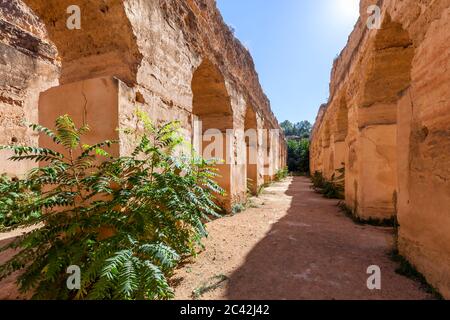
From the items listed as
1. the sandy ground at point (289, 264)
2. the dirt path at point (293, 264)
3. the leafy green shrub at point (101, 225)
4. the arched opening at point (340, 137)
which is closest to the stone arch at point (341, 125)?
the arched opening at point (340, 137)

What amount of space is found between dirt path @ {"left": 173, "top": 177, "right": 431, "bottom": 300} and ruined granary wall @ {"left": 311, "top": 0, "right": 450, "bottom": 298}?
0.54 meters

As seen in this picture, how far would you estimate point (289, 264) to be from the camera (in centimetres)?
294

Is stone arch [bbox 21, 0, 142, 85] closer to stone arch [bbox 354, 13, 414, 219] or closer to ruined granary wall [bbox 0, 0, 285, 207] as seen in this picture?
ruined granary wall [bbox 0, 0, 285, 207]

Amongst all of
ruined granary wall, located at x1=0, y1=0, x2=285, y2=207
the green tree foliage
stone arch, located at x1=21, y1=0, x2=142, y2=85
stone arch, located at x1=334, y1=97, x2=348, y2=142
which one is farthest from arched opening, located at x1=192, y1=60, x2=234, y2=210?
the green tree foliage

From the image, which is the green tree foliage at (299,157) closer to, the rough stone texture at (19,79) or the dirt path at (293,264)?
the dirt path at (293,264)

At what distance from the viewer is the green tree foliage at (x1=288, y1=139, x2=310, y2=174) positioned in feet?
99.0

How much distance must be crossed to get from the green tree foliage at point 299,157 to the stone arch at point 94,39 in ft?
94.3

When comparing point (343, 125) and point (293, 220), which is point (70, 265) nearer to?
point (293, 220)

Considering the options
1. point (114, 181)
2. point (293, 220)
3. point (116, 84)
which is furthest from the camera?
point (293, 220)

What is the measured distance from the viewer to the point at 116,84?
2.71 meters

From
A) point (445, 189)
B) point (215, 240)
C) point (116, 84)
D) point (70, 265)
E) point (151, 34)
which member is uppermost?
point (151, 34)
